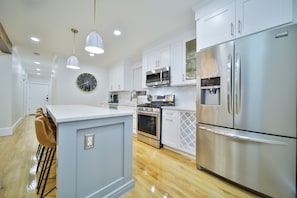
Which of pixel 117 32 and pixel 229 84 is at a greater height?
pixel 117 32

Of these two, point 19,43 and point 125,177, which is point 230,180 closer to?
point 125,177

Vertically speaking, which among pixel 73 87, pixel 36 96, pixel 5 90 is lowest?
pixel 36 96

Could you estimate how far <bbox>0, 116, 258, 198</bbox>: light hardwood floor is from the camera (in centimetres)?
159

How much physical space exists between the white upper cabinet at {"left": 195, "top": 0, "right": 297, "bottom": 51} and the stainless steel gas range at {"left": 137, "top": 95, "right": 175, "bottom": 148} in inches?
61.9

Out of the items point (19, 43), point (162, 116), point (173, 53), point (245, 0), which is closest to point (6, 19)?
point (19, 43)

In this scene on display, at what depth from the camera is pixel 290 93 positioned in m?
1.33

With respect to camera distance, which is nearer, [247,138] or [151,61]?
[247,138]

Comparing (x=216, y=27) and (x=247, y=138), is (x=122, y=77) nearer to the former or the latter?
(x=216, y=27)

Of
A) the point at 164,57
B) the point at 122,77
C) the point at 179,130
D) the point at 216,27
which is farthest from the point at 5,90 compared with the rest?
the point at 216,27

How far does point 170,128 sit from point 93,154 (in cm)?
175

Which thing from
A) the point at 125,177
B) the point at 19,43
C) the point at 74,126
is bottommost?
the point at 125,177

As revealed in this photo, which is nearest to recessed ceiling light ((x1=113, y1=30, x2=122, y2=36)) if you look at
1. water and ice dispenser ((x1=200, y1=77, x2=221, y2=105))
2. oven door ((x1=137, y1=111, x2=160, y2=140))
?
oven door ((x1=137, y1=111, x2=160, y2=140))

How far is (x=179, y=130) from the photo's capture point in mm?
2658

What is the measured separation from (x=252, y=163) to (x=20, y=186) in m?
2.73
